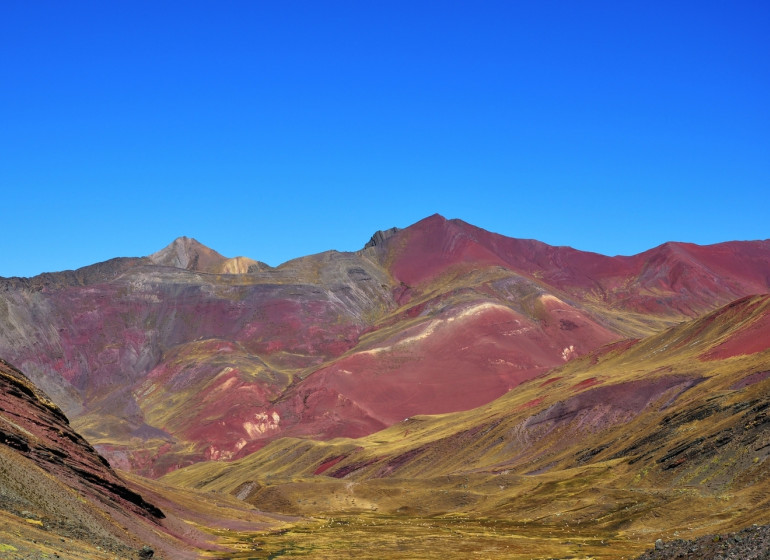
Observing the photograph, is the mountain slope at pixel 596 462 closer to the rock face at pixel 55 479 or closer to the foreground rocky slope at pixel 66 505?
the foreground rocky slope at pixel 66 505

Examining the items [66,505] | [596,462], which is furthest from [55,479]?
[596,462]

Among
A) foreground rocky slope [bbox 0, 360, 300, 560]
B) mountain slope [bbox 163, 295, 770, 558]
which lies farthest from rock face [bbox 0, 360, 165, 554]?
mountain slope [bbox 163, 295, 770, 558]

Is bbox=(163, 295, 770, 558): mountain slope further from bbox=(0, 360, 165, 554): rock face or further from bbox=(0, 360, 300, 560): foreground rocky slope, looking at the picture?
bbox=(0, 360, 165, 554): rock face

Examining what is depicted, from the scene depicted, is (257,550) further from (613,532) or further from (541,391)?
(541,391)

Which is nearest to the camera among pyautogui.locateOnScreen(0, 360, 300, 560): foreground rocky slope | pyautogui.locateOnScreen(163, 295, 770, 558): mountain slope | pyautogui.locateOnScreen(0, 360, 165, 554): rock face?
pyautogui.locateOnScreen(0, 360, 300, 560): foreground rocky slope

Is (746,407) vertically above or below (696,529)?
above

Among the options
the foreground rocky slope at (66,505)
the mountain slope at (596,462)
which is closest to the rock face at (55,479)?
the foreground rocky slope at (66,505)

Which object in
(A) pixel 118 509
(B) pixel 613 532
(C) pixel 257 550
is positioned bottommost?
(B) pixel 613 532

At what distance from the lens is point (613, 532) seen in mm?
86062

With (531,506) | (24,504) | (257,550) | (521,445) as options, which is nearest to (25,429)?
(24,504)

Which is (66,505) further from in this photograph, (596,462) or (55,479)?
(596,462)

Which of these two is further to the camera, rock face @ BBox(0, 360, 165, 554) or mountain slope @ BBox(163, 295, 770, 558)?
mountain slope @ BBox(163, 295, 770, 558)

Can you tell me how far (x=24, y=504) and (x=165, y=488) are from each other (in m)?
58.9

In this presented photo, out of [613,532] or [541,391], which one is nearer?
[613,532]
